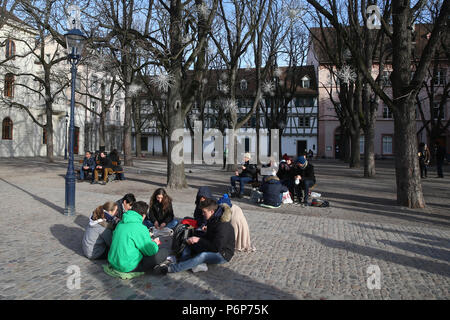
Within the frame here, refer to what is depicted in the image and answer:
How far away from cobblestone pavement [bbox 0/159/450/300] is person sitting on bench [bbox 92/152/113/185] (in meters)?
5.14

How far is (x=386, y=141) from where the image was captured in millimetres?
47844

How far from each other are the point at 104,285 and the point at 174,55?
366 inches

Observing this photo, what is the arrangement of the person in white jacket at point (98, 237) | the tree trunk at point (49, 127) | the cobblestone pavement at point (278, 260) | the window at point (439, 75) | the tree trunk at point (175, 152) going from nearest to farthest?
the cobblestone pavement at point (278, 260), the person in white jacket at point (98, 237), the tree trunk at point (175, 152), the tree trunk at point (49, 127), the window at point (439, 75)

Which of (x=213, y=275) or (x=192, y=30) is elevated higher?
(x=192, y=30)

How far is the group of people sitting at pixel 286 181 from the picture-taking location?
32.7 ft

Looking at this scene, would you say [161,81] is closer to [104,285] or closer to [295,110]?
[104,285]

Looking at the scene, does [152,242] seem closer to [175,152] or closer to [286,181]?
[286,181]

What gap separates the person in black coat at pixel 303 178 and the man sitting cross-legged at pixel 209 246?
5.68 meters

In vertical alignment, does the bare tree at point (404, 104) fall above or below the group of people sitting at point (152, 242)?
above

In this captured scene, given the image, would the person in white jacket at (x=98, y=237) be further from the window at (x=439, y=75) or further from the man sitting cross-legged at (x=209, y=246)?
the window at (x=439, y=75)

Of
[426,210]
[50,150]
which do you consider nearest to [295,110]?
[50,150]

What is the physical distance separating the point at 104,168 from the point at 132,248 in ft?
36.8

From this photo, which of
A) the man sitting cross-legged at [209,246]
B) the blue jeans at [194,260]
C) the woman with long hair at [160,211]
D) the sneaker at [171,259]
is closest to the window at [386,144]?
the woman with long hair at [160,211]

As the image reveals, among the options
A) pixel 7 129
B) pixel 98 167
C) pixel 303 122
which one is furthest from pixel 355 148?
pixel 7 129
